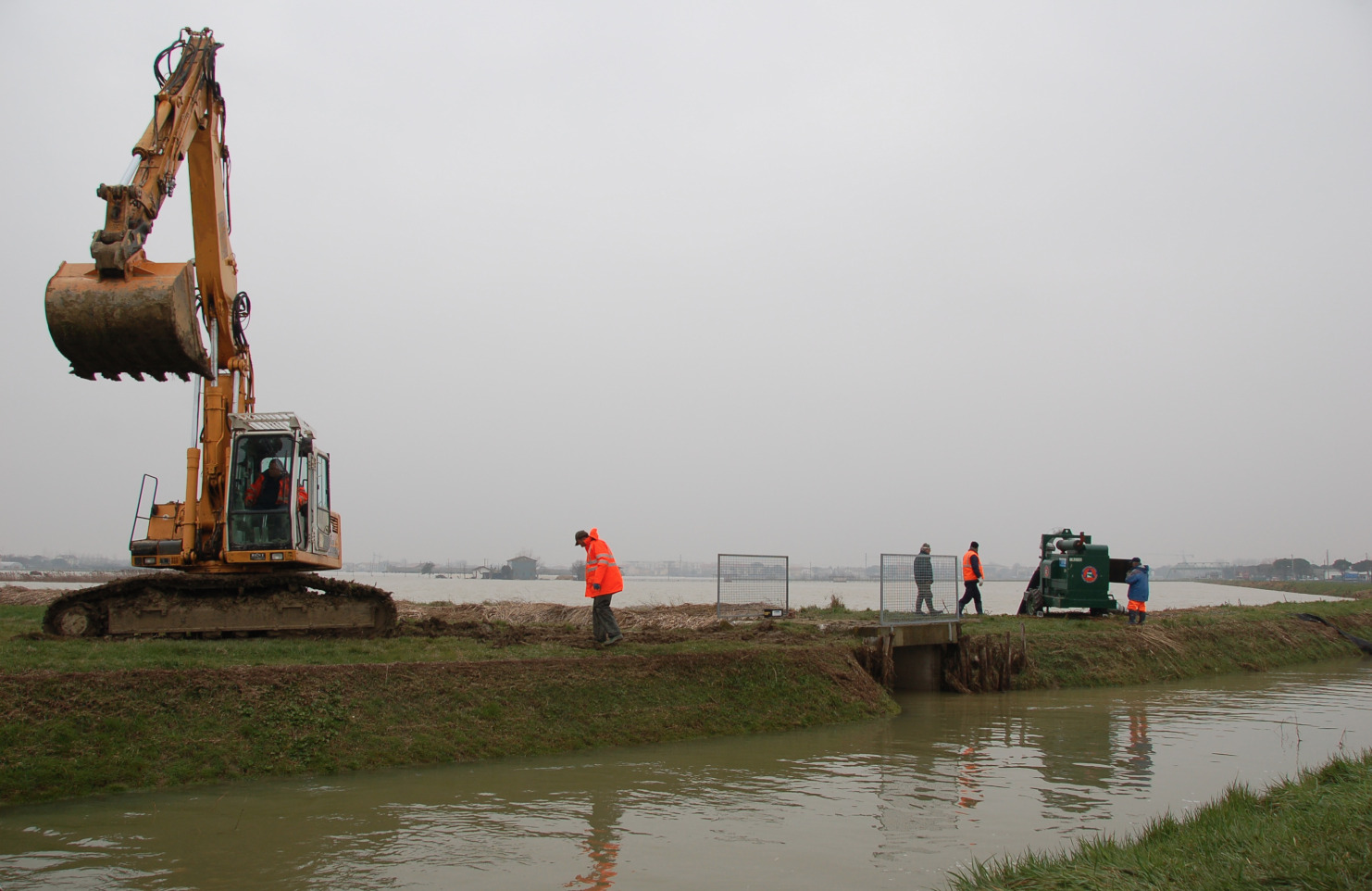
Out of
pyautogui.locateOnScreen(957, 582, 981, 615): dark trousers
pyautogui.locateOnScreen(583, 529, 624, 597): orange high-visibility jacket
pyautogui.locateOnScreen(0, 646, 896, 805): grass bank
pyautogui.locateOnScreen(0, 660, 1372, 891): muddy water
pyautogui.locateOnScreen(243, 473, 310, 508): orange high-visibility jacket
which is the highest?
pyautogui.locateOnScreen(243, 473, 310, 508): orange high-visibility jacket

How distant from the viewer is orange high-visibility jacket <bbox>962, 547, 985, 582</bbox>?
880 inches

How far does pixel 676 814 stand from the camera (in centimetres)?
834

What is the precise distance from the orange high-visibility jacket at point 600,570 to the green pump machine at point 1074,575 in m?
14.4

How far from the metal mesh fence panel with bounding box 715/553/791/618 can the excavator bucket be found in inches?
436

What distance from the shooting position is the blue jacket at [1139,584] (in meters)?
21.3

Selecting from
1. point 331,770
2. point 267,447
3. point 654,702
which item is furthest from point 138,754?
point 267,447

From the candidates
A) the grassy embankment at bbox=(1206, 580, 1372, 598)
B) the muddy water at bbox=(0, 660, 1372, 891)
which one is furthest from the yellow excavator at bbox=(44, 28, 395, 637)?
the grassy embankment at bbox=(1206, 580, 1372, 598)

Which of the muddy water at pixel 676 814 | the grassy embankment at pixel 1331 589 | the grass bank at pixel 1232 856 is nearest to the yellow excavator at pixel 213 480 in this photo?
the muddy water at pixel 676 814

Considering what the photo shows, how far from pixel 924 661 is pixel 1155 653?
6.05m

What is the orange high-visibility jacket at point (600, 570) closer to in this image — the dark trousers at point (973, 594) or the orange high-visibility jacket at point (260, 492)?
the orange high-visibility jacket at point (260, 492)

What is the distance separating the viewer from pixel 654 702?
12.1 meters

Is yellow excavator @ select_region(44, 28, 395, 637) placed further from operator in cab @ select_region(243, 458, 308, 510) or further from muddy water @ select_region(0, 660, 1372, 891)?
muddy water @ select_region(0, 660, 1372, 891)

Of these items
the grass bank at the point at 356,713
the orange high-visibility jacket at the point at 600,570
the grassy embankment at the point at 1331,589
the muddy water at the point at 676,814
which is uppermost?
the orange high-visibility jacket at the point at 600,570

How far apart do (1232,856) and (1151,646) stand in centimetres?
1615
